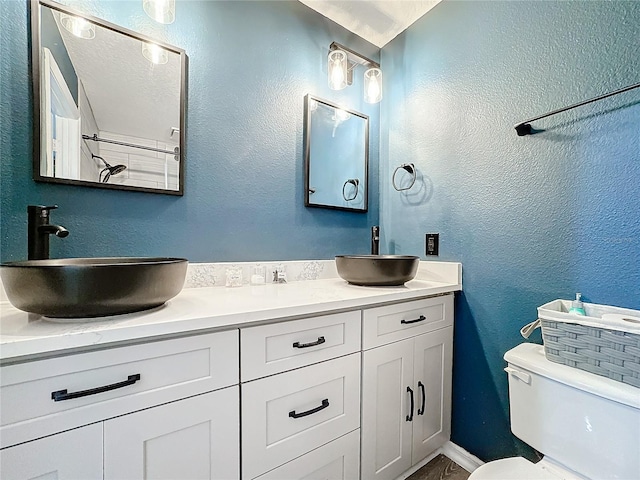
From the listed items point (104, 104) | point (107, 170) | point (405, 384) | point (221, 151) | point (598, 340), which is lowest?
point (405, 384)

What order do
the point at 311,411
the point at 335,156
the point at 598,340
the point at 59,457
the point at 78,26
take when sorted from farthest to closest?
the point at 335,156
the point at 78,26
the point at 311,411
the point at 598,340
the point at 59,457

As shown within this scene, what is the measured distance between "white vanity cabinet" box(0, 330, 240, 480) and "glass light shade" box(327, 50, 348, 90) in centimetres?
142

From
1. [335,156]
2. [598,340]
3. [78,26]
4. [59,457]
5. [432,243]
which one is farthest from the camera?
[335,156]

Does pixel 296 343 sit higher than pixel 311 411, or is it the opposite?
pixel 296 343

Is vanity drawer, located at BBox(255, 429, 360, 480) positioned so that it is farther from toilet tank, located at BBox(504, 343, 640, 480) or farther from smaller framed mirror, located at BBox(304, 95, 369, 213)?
smaller framed mirror, located at BBox(304, 95, 369, 213)

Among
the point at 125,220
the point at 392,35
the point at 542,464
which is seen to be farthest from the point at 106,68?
the point at 542,464

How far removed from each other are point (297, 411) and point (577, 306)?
1.04m

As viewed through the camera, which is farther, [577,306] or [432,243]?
[432,243]

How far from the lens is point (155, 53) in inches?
46.8

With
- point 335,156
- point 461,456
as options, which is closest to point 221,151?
point 335,156

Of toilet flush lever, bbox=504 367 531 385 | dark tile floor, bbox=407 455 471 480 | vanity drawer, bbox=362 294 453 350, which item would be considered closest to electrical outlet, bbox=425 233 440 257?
vanity drawer, bbox=362 294 453 350

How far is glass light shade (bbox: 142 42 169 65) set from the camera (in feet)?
3.84

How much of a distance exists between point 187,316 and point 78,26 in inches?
45.7

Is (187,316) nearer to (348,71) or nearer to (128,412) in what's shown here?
(128,412)
